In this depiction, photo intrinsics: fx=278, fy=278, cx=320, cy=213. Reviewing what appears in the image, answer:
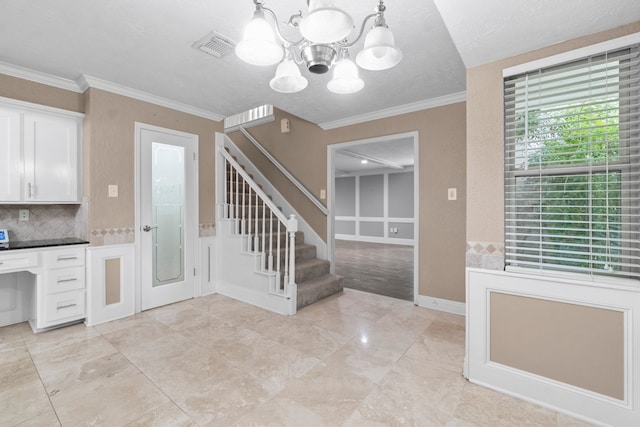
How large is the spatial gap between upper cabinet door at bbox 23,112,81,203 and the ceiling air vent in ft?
5.89

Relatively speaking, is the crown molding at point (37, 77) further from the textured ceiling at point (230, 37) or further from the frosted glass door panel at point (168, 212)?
the frosted glass door panel at point (168, 212)

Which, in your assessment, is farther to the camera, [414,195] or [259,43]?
[414,195]

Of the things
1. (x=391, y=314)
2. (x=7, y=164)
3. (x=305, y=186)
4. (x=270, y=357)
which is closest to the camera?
(x=270, y=357)

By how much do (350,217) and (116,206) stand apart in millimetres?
8310

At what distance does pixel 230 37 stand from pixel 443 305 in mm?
3411

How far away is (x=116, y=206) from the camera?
298cm

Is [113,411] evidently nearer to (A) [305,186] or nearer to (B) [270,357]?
(B) [270,357]

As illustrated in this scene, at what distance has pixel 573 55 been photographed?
1649 mm

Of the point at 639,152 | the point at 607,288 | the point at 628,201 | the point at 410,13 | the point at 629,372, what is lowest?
the point at 629,372

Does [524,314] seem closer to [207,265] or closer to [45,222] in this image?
[207,265]

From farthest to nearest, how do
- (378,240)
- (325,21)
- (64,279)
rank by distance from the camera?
(378,240)
(64,279)
(325,21)

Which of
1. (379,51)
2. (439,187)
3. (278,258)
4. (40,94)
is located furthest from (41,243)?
(439,187)

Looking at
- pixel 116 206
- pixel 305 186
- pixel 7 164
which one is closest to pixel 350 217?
pixel 305 186

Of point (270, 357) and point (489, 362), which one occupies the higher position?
point (489, 362)
